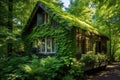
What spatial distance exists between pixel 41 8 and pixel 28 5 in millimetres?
2695

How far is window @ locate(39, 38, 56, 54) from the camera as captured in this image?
18.2 metres

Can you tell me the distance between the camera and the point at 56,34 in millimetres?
17344

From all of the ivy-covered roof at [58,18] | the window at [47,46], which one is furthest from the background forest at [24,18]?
the window at [47,46]

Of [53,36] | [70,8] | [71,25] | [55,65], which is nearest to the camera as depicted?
[55,65]

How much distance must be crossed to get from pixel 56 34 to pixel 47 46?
192cm

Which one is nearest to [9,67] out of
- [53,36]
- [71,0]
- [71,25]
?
[71,25]

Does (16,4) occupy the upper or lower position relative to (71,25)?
upper

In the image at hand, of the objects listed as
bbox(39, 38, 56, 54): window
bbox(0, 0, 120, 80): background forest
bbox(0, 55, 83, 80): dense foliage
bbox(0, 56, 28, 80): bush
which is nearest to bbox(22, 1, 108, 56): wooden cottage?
bbox(39, 38, 56, 54): window

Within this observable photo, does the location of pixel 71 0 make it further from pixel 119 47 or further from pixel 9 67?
pixel 9 67

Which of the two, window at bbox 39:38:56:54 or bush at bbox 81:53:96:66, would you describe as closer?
bush at bbox 81:53:96:66

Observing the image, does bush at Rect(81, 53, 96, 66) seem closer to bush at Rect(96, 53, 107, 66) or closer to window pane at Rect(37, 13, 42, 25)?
bush at Rect(96, 53, 107, 66)

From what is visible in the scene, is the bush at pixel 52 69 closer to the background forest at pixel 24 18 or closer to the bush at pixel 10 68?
the background forest at pixel 24 18

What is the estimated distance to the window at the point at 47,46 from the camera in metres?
18.2

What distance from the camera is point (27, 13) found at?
22219mm
